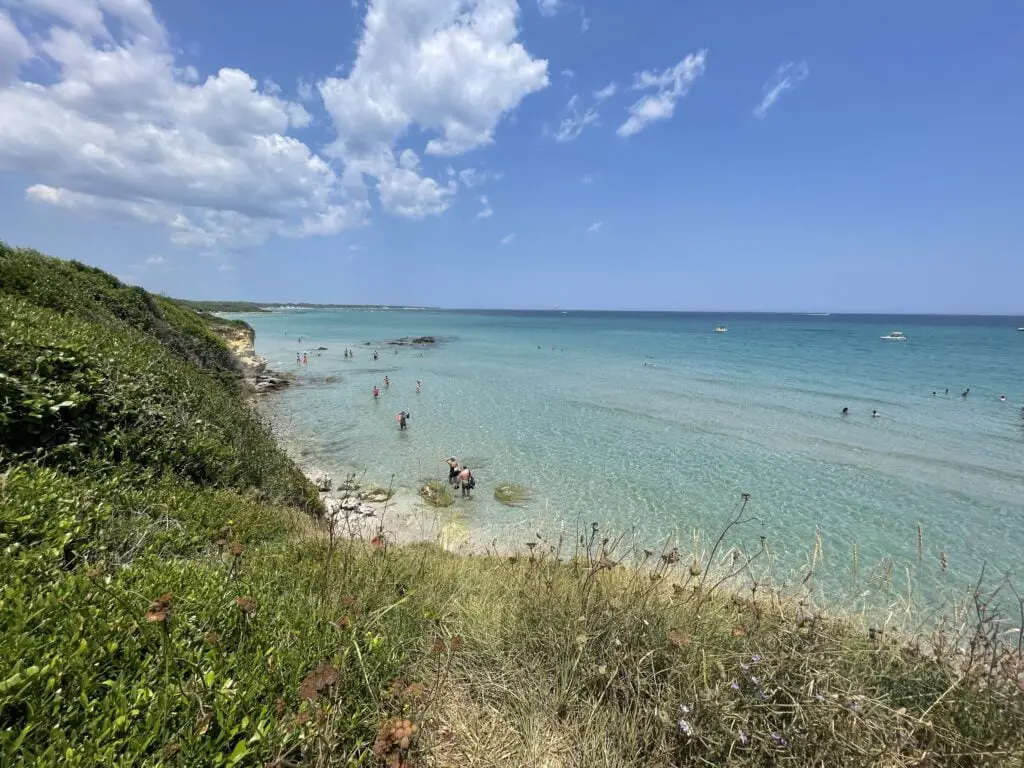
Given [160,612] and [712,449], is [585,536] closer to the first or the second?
[160,612]

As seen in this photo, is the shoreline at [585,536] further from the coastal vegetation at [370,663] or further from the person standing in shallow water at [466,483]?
the coastal vegetation at [370,663]

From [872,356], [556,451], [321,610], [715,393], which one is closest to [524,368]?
[715,393]

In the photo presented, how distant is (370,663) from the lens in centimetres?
307

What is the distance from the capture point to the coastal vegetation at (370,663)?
221cm

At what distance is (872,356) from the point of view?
199 feet

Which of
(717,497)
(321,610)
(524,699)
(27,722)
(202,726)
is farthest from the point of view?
(717,497)

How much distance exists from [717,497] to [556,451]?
693 centimetres

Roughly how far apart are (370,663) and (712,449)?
20.0m

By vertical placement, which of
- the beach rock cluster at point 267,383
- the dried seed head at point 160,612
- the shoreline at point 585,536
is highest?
the dried seed head at point 160,612

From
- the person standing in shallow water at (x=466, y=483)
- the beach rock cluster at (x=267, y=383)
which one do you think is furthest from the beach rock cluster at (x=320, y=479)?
the beach rock cluster at (x=267, y=383)

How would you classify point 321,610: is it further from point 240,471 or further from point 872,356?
point 872,356

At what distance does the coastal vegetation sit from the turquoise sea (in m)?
5.37

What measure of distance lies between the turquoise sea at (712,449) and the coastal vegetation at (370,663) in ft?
17.6

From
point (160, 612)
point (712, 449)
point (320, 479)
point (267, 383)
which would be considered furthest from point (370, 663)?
point (267, 383)
